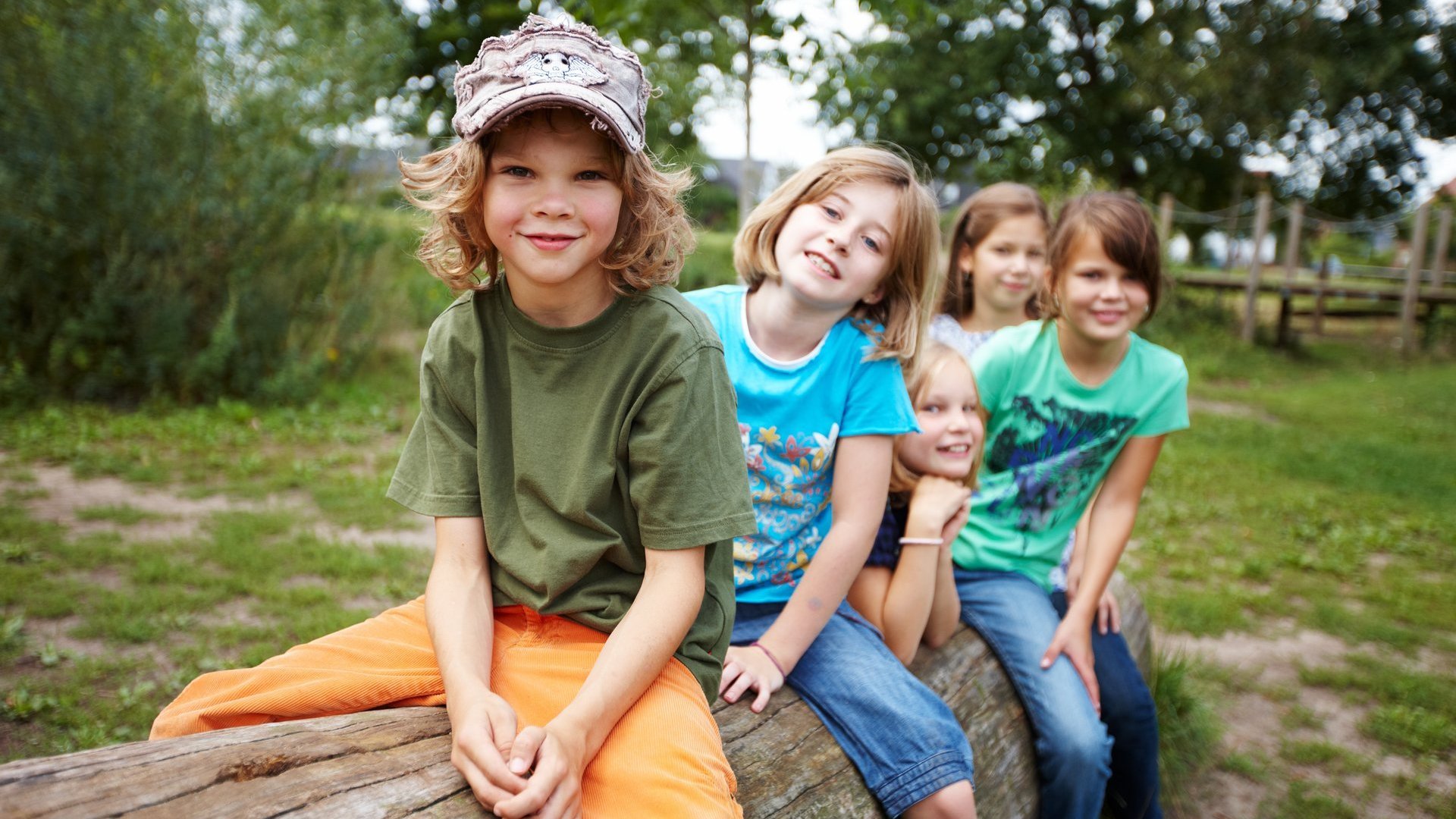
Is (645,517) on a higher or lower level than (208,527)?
higher

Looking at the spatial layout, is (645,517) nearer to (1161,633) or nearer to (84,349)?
(1161,633)

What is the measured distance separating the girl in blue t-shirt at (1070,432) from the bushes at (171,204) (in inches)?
223

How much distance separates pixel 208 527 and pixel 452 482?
3.52 m

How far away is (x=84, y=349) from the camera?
6.72 m

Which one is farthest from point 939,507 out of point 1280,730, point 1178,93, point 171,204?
point 1178,93

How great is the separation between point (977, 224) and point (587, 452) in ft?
7.61

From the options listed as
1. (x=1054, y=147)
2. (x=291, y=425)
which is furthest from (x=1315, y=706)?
(x=1054, y=147)

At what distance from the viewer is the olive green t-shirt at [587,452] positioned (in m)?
1.69

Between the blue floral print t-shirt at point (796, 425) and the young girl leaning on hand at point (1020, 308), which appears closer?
the blue floral print t-shirt at point (796, 425)

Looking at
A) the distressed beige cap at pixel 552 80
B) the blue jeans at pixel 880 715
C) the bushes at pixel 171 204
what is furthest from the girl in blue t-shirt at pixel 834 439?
the bushes at pixel 171 204

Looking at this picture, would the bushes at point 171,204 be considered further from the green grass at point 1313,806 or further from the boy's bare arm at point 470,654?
the green grass at point 1313,806

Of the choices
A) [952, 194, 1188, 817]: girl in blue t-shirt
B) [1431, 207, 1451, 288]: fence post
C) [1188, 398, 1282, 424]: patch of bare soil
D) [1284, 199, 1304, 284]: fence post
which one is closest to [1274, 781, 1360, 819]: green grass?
[952, 194, 1188, 817]: girl in blue t-shirt

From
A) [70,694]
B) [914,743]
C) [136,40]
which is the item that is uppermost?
[136,40]

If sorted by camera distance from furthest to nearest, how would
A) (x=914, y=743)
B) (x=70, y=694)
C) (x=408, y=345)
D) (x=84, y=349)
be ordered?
1. (x=408, y=345)
2. (x=84, y=349)
3. (x=70, y=694)
4. (x=914, y=743)
